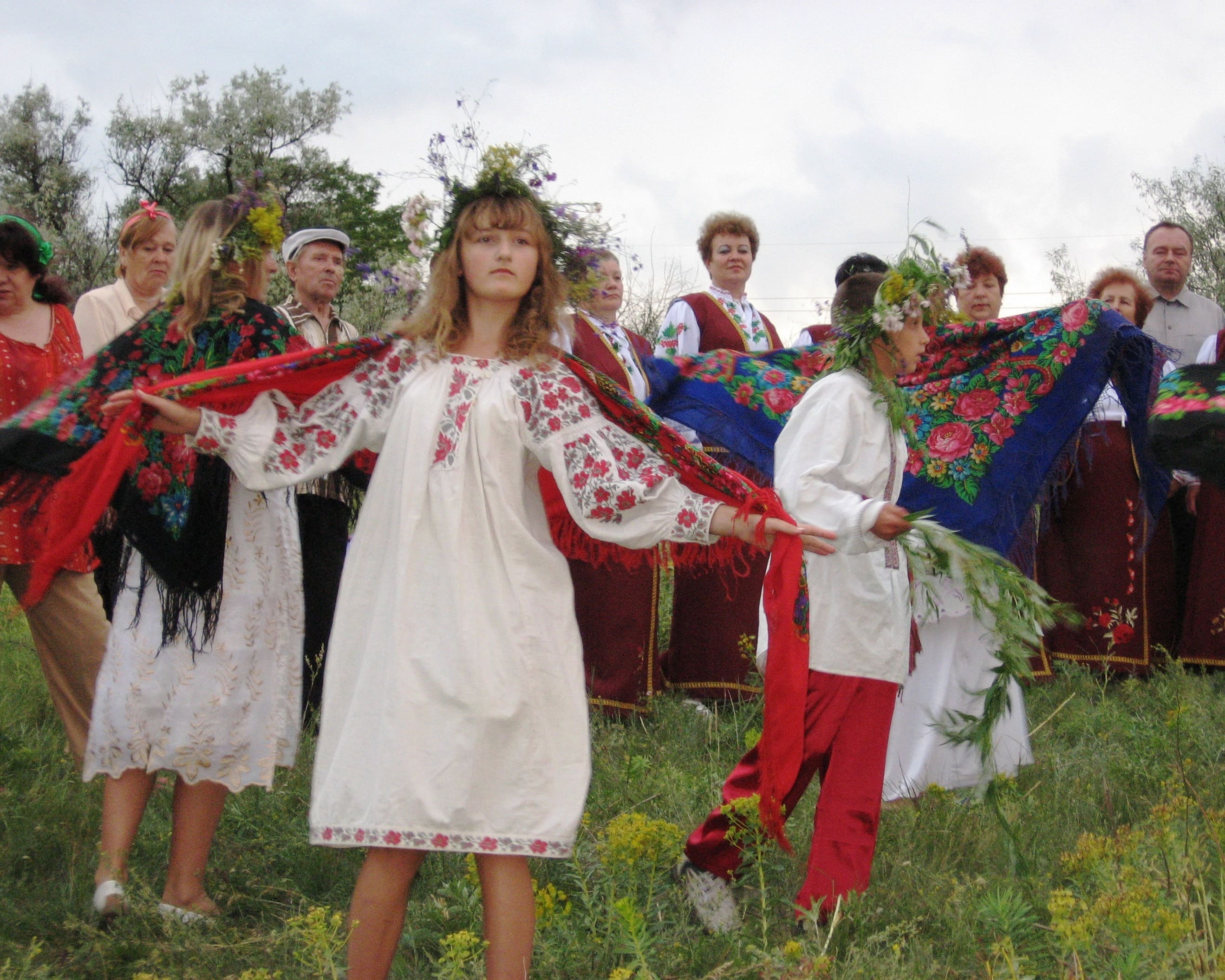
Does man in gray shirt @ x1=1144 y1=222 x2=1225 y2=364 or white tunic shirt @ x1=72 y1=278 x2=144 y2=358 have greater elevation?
man in gray shirt @ x1=1144 y1=222 x2=1225 y2=364

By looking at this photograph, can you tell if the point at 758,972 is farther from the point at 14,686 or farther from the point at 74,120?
the point at 74,120

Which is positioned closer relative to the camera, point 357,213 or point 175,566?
point 175,566

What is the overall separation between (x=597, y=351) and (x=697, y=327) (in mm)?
700

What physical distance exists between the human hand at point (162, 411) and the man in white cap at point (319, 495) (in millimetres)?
1481

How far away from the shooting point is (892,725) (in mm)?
4754

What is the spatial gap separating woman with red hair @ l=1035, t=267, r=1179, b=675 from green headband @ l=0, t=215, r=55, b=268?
459 cm

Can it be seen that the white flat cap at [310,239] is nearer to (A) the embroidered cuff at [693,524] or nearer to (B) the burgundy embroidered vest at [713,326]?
(B) the burgundy embroidered vest at [713,326]

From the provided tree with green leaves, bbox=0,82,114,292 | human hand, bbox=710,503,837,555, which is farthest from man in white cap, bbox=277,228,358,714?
tree with green leaves, bbox=0,82,114,292

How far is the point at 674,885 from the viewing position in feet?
11.9

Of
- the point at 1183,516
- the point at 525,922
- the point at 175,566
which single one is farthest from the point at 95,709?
the point at 1183,516

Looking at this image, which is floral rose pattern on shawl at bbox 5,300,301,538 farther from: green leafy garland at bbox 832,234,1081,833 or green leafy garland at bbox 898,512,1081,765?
green leafy garland at bbox 898,512,1081,765

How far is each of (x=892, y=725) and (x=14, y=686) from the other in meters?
3.78

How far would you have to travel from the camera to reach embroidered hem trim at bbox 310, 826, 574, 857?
2.66m

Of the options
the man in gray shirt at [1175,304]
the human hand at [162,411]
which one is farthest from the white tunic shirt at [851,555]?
the man in gray shirt at [1175,304]
